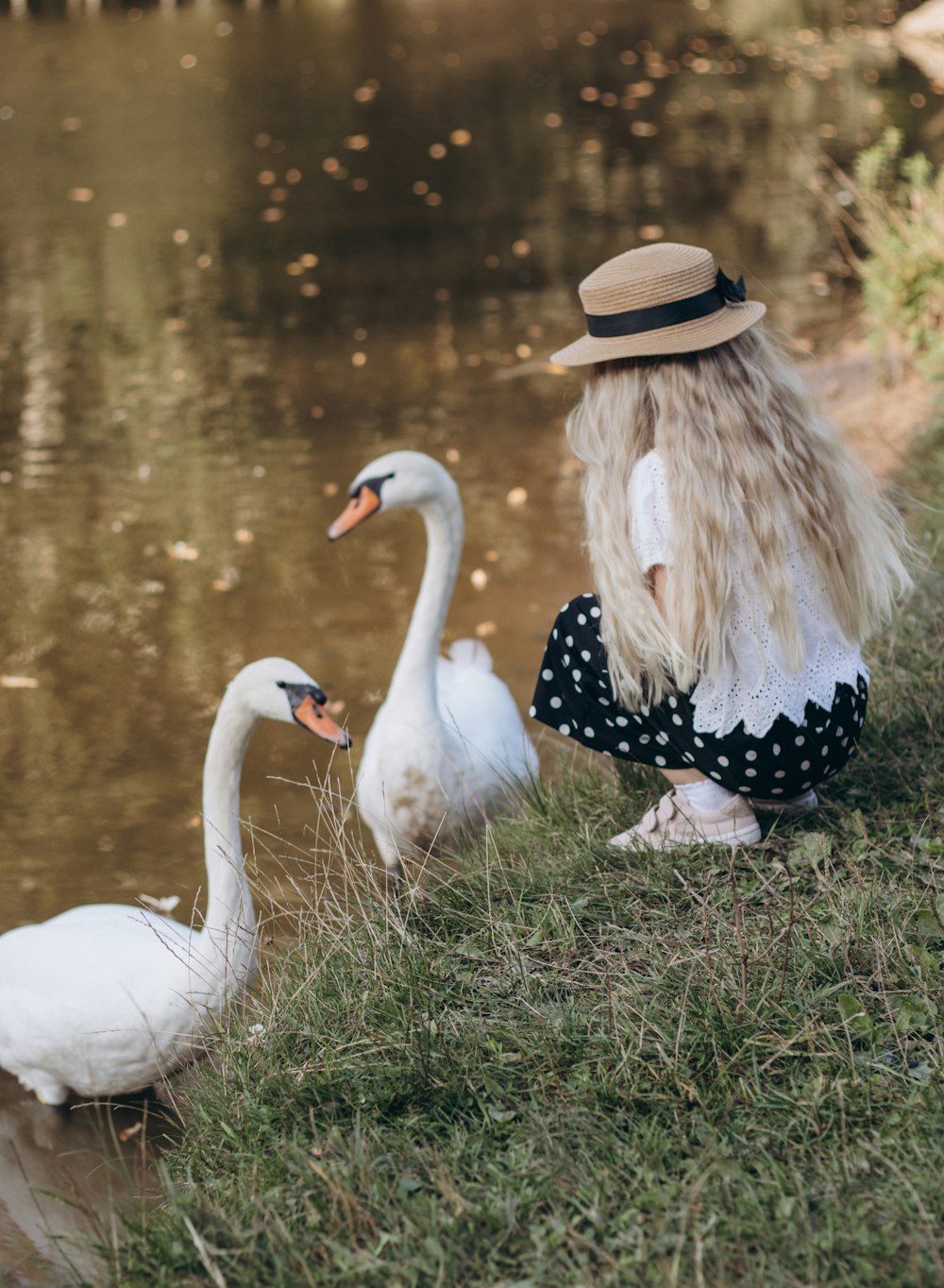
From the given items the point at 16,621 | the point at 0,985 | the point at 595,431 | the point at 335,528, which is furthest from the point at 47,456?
the point at 595,431

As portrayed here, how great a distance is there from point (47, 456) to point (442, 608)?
3.81m

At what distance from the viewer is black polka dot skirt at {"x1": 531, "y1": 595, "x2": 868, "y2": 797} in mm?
2979

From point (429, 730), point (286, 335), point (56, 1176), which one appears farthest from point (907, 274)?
point (56, 1176)

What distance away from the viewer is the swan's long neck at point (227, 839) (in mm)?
3283

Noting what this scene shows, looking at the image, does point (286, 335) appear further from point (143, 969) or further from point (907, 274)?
point (143, 969)

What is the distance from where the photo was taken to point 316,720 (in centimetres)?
331

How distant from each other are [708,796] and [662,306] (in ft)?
3.67

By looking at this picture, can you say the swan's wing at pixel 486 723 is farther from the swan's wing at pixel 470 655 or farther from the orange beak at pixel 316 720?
the orange beak at pixel 316 720

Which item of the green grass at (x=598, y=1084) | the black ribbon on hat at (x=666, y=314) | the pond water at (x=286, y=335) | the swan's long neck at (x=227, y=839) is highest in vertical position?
the black ribbon on hat at (x=666, y=314)

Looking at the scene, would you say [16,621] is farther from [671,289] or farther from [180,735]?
[671,289]

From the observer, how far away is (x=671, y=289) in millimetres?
2836

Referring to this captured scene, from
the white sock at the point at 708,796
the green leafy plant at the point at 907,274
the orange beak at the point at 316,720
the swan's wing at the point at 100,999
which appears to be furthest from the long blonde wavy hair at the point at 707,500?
the green leafy plant at the point at 907,274

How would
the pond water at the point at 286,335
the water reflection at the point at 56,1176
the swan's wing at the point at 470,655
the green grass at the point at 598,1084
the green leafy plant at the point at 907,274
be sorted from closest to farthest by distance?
the green grass at the point at 598,1084 < the water reflection at the point at 56,1176 < the swan's wing at the point at 470,655 < the pond water at the point at 286,335 < the green leafy plant at the point at 907,274

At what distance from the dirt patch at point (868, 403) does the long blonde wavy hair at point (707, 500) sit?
3015 mm
